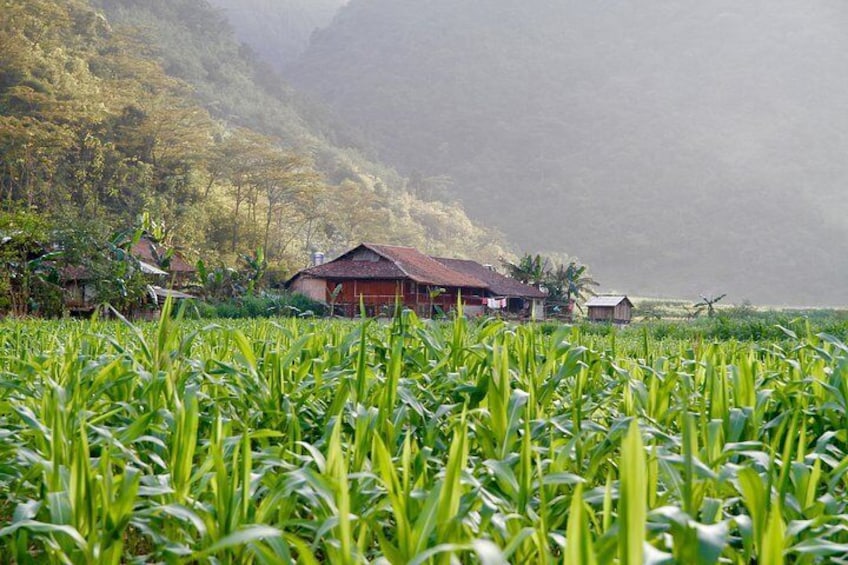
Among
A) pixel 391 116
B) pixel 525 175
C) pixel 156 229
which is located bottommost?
pixel 156 229

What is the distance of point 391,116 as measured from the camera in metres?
139

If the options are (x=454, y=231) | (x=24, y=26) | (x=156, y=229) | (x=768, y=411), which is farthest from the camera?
(x=454, y=231)

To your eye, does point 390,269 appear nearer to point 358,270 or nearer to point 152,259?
point 358,270

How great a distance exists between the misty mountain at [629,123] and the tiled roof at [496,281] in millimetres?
64729

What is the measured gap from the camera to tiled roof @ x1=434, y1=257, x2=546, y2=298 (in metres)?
46.4

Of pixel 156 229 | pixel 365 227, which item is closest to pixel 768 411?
pixel 156 229

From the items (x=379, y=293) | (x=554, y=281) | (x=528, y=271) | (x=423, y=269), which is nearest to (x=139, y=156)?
(x=379, y=293)

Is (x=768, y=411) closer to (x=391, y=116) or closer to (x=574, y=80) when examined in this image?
(x=391, y=116)

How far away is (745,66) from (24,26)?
139019mm

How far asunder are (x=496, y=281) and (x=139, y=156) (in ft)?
73.3

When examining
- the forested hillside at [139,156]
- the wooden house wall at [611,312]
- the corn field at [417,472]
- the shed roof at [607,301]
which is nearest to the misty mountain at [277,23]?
the forested hillside at [139,156]

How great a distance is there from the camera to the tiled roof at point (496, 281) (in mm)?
46438

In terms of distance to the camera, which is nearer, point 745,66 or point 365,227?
point 365,227

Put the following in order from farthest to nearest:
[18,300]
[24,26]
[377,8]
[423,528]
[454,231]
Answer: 1. [377,8]
2. [454,231]
3. [24,26]
4. [18,300]
5. [423,528]
